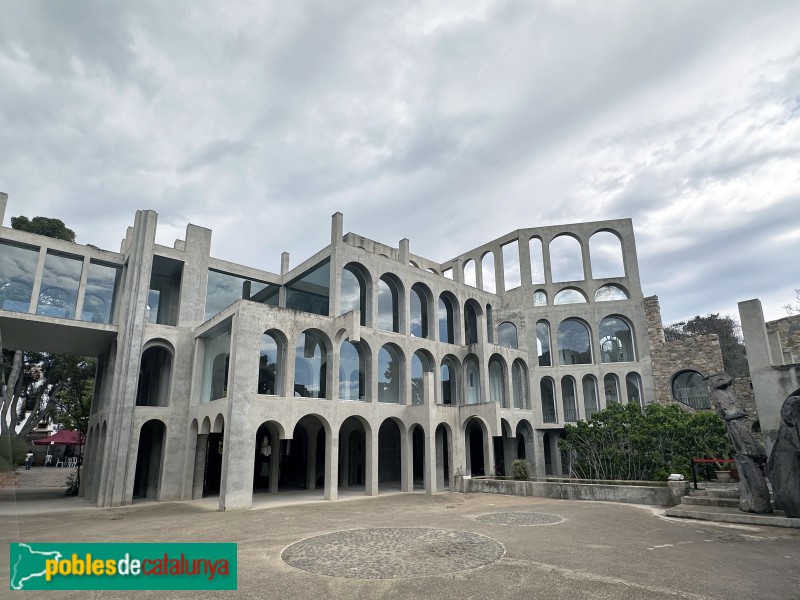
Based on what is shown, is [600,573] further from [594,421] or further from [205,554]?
[594,421]

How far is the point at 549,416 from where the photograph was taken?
29.9 metres

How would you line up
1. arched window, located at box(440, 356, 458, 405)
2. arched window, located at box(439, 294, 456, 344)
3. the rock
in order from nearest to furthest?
the rock
arched window, located at box(440, 356, 458, 405)
arched window, located at box(439, 294, 456, 344)

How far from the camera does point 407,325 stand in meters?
24.5

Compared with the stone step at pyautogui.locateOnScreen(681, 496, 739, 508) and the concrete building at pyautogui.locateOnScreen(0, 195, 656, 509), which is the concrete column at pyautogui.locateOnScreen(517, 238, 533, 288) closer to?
the concrete building at pyautogui.locateOnScreen(0, 195, 656, 509)

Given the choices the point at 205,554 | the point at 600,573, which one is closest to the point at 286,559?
the point at 205,554

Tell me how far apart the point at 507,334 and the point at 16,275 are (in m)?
26.5

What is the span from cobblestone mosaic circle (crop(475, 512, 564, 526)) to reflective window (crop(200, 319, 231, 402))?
42.4 feet

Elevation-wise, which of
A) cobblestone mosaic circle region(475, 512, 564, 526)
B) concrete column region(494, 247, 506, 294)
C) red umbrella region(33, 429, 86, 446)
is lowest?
cobblestone mosaic circle region(475, 512, 564, 526)

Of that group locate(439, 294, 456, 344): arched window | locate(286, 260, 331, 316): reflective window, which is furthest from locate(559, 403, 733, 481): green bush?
locate(286, 260, 331, 316): reflective window

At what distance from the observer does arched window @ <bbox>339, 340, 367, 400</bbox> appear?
2148 centimetres

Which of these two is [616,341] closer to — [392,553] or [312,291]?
[312,291]

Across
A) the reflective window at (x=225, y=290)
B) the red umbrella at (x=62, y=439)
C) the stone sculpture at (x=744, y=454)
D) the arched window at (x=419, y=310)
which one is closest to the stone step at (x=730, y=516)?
the stone sculpture at (x=744, y=454)

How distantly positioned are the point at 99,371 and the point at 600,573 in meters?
26.0
